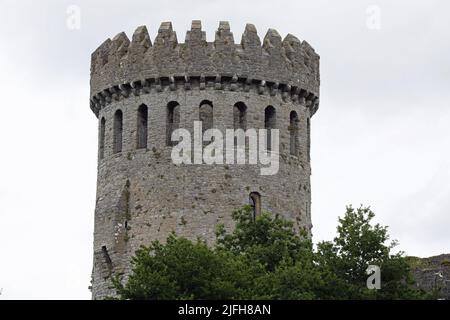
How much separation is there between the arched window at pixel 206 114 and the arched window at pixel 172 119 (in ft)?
2.81

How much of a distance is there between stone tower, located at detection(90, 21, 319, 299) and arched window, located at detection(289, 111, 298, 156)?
0.04m

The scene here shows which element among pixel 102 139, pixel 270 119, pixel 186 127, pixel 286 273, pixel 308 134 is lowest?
pixel 286 273

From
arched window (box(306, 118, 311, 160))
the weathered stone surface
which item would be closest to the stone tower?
arched window (box(306, 118, 311, 160))

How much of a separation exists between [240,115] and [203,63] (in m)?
2.39

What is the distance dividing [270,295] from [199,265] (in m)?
2.43

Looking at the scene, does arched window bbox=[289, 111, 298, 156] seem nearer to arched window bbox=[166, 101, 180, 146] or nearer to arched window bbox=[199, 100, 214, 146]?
arched window bbox=[199, 100, 214, 146]

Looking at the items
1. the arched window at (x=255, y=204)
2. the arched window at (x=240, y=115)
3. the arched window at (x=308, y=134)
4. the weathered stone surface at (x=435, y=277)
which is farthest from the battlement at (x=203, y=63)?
the weathered stone surface at (x=435, y=277)

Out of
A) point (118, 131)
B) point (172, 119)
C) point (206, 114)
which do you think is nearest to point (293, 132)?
point (206, 114)

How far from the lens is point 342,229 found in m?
46.2

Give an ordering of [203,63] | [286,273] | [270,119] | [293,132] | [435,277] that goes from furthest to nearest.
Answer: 1. [293,132]
2. [270,119]
3. [203,63]
4. [435,277]
5. [286,273]

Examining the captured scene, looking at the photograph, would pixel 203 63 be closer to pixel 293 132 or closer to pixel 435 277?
pixel 293 132

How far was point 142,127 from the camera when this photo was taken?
56.8 m

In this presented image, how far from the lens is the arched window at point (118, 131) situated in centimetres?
5725
